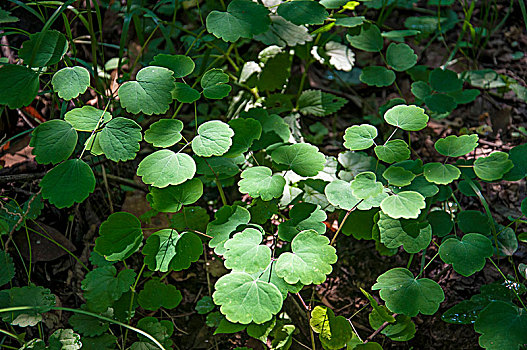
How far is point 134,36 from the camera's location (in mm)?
2529

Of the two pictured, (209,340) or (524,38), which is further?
(524,38)

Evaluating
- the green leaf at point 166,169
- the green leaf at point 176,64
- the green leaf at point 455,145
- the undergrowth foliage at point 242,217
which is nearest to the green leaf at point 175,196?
the undergrowth foliage at point 242,217

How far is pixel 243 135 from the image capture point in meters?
1.55

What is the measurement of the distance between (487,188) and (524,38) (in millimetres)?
1145

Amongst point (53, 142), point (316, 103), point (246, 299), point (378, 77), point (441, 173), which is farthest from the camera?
point (316, 103)

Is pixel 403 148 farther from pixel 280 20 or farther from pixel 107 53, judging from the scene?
pixel 107 53

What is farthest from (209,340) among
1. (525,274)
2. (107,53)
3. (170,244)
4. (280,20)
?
(107,53)

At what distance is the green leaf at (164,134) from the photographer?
4.55 ft

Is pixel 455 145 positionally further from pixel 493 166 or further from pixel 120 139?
pixel 120 139

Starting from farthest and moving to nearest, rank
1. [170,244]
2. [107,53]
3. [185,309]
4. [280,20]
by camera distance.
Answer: [107,53] → [280,20] → [185,309] → [170,244]

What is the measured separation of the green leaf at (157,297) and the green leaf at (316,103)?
39.7 inches

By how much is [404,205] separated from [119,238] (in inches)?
34.4

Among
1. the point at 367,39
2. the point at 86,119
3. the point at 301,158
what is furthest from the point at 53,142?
the point at 367,39

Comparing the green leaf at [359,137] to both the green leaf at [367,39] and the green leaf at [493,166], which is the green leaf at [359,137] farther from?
the green leaf at [367,39]
